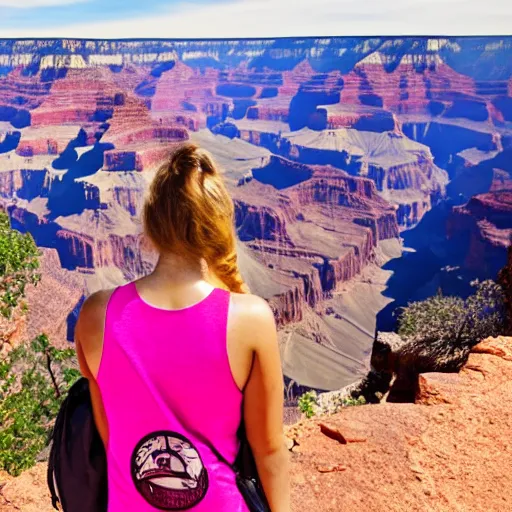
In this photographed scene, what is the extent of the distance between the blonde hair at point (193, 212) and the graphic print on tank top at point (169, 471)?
420 mm

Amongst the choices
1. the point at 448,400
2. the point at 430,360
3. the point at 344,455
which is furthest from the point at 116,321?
the point at 430,360

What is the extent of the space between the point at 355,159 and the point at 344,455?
69.4 meters

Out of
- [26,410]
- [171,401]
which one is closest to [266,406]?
[171,401]

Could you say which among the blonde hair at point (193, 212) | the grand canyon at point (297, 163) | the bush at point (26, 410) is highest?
the blonde hair at point (193, 212)

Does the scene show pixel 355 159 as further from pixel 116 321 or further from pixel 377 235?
pixel 116 321

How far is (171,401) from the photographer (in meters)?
1.58

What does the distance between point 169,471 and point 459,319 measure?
10.1m

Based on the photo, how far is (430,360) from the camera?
8.75 m

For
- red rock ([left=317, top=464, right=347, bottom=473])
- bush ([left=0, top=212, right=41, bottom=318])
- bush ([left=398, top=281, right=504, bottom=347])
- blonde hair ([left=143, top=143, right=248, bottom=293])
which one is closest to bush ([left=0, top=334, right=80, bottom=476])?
bush ([left=0, top=212, right=41, bottom=318])

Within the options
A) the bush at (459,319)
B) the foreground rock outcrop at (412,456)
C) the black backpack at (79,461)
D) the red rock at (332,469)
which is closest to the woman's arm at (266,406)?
Answer: the black backpack at (79,461)

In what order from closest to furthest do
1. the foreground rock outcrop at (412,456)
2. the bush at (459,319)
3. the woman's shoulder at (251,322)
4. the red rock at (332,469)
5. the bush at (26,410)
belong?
the woman's shoulder at (251,322) < the foreground rock outcrop at (412,456) < the red rock at (332,469) < the bush at (26,410) < the bush at (459,319)

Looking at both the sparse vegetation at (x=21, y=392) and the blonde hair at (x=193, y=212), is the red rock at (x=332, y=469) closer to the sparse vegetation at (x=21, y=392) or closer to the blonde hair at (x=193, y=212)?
the blonde hair at (x=193, y=212)

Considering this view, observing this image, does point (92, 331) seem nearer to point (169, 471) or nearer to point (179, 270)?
point (179, 270)

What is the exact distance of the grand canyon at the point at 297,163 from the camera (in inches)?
1593
